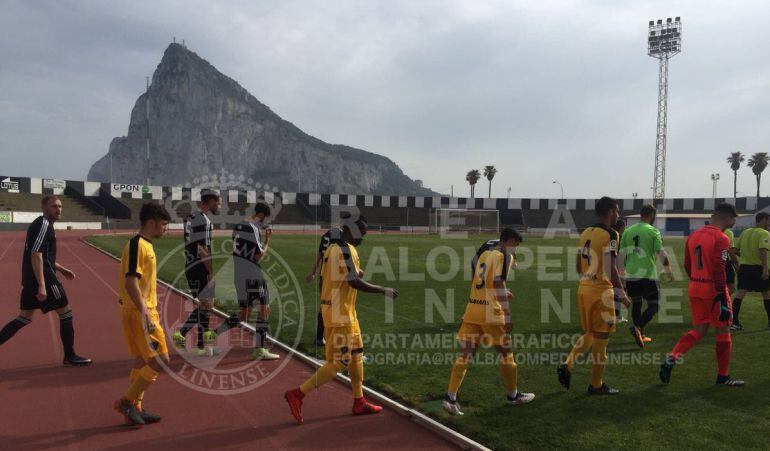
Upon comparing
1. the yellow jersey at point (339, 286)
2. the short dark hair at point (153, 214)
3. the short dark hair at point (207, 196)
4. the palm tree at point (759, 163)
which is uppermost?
the palm tree at point (759, 163)

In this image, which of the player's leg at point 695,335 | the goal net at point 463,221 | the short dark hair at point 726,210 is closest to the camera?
the player's leg at point 695,335

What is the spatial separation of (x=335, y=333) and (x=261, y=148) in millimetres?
171019

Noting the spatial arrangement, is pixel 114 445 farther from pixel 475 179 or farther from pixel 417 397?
pixel 475 179

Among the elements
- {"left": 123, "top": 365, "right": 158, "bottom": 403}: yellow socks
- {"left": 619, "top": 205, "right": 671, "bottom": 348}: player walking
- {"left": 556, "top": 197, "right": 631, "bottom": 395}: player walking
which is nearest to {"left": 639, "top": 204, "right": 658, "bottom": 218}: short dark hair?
{"left": 619, "top": 205, "right": 671, "bottom": 348}: player walking

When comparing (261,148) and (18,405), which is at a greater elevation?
(261,148)

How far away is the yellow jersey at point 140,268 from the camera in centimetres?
420

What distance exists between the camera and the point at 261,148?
553 ft

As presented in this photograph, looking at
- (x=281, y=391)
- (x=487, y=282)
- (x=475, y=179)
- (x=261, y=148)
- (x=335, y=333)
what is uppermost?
(x=261, y=148)

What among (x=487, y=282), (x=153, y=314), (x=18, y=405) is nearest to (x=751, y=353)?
(x=487, y=282)

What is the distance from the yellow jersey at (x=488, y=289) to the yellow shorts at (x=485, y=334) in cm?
5

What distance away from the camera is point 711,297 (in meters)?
5.52

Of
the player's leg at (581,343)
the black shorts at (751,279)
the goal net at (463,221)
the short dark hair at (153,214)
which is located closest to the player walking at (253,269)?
the short dark hair at (153,214)

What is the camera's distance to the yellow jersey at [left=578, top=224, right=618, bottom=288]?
505 cm

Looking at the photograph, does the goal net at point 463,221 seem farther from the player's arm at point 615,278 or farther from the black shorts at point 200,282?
the player's arm at point 615,278
